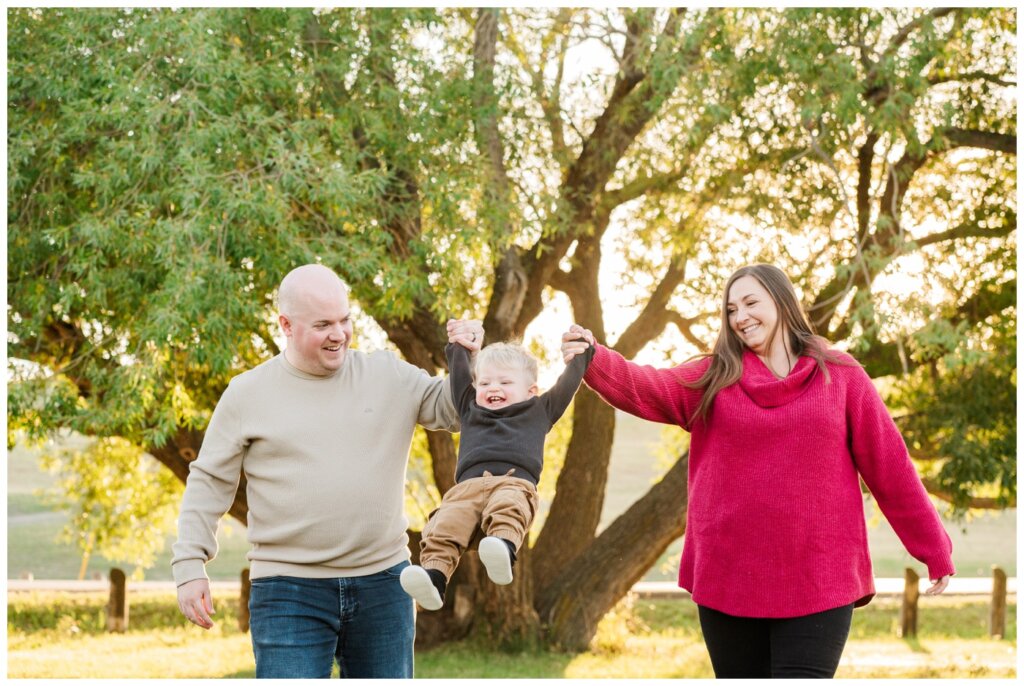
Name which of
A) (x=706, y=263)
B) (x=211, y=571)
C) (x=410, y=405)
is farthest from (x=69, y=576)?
(x=410, y=405)

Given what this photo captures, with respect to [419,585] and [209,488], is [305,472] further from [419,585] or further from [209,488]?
[419,585]

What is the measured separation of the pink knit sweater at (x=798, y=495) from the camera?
307 cm

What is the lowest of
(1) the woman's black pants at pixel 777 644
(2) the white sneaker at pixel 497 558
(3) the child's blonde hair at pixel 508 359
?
(1) the woman's black pants at pixel 777 644

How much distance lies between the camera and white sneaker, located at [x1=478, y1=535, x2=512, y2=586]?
3.04 m

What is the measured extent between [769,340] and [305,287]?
1.36 metres

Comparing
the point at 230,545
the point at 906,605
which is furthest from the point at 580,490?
→ the point at 230,545

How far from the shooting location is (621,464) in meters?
55.1

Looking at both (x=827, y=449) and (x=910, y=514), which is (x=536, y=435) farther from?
(x=910, y=514)

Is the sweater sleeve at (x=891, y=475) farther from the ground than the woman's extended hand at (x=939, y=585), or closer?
farther from the ground

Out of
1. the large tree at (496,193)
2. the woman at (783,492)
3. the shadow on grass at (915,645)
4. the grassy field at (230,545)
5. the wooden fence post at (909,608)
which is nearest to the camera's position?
the woman at (783,492)

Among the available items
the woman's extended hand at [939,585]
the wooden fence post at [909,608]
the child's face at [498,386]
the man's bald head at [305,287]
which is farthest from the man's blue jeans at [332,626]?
the wooden fence post at [909,608]

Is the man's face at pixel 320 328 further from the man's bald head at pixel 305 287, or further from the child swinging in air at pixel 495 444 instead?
the child swinging in air at pixel 495 444

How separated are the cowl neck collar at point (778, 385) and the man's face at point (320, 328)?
116cm

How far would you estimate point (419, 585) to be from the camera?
2957 millimetres
